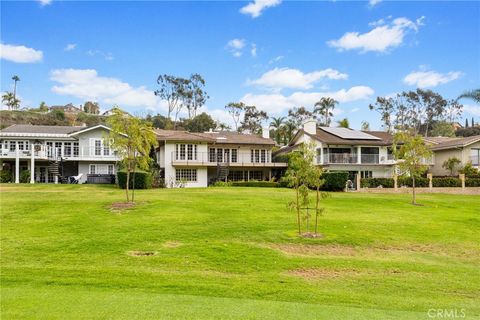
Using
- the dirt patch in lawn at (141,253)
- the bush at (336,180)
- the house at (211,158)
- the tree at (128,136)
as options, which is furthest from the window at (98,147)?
the dirt patch in lawn at (141,253)

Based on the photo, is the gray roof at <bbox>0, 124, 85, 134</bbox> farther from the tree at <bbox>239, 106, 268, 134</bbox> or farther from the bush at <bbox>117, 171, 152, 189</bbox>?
the tree at <bbox>239, 106, 268, 134</bbox>

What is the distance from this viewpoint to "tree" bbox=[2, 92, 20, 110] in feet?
278

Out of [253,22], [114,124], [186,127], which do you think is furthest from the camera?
[186,127]

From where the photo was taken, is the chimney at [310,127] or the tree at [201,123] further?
the tree at [201,123]

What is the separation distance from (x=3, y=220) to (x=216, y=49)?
19.4 m

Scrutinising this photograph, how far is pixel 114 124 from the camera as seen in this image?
63.4 feet

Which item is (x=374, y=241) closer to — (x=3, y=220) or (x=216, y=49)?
(x=3, y=220)

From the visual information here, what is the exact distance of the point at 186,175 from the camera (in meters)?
39.0

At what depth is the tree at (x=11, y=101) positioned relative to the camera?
278 feet

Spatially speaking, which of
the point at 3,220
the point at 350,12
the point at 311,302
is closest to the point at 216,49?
the point at 350,12

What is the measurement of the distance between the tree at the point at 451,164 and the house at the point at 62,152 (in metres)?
34.4

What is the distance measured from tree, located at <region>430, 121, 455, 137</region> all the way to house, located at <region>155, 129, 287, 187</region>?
4212 centimetres

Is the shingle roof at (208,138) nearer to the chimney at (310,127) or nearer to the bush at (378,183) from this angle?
the chimney at (310,127)

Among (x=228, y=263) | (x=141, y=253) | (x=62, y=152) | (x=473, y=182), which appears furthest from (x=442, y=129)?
(x=141, y=253)
